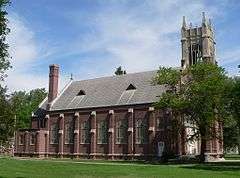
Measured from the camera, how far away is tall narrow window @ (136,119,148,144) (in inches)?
2440

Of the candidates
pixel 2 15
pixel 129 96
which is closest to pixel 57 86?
pixel 129 96

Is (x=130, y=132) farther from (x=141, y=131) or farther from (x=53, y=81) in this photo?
(x=53, y=81)

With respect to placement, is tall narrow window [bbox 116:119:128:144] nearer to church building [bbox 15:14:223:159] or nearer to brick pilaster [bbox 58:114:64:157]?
church building [bbox 15:14:223:159]

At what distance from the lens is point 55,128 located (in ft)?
240

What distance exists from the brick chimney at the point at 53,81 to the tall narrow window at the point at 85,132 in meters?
10.1

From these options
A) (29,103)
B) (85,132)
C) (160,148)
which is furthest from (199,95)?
(29,103)

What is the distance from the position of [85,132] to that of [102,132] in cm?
358

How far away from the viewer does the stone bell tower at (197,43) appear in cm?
7261

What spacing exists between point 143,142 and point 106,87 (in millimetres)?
13657

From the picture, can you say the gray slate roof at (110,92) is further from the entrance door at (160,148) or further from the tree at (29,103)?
the tree at (29,103)

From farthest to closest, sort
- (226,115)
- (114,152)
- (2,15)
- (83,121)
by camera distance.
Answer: (83,121) < (114,152) < (226,115) < (2,15)

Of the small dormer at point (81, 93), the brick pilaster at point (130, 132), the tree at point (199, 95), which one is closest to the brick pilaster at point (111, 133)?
the brick pilaster at point (130, 132)

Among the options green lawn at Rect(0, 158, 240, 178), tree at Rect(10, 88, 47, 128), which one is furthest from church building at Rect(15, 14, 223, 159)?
green lawn at Rect(0, 158, 240, 178)

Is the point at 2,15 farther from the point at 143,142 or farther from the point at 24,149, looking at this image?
the point at 24,149
